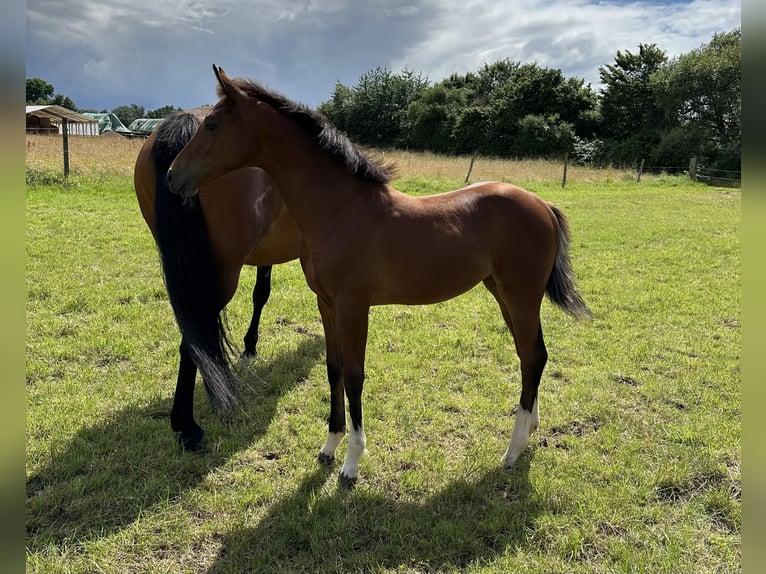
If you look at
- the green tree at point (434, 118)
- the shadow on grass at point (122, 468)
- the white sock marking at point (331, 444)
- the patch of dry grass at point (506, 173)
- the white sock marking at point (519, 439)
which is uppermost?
the green tree at point (434, 118)

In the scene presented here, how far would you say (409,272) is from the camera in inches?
101

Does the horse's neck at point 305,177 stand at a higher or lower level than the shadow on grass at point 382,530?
higher

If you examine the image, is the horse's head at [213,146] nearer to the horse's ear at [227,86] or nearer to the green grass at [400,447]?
the horse's ear at [227,86]

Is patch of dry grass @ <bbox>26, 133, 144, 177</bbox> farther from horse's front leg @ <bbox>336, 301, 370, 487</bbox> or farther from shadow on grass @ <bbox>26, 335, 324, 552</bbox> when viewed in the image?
horse's front leg @ <bbox>336, 301, 370, 487</bbox>

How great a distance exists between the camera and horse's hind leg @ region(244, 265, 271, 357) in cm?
416

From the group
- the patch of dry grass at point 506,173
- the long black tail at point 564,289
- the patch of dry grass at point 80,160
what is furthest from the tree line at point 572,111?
the long black tail at point 564,289

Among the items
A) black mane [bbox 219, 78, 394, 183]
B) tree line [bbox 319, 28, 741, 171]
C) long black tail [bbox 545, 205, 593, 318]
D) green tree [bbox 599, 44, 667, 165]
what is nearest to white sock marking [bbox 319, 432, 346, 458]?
black mane [bbox 219, 78, 394, 183]

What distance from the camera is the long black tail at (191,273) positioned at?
282cm

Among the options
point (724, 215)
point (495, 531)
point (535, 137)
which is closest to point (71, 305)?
point (495, 531)

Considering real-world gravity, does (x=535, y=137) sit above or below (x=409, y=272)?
above

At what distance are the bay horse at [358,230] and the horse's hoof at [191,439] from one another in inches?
30.5

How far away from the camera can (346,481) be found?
103 inches
